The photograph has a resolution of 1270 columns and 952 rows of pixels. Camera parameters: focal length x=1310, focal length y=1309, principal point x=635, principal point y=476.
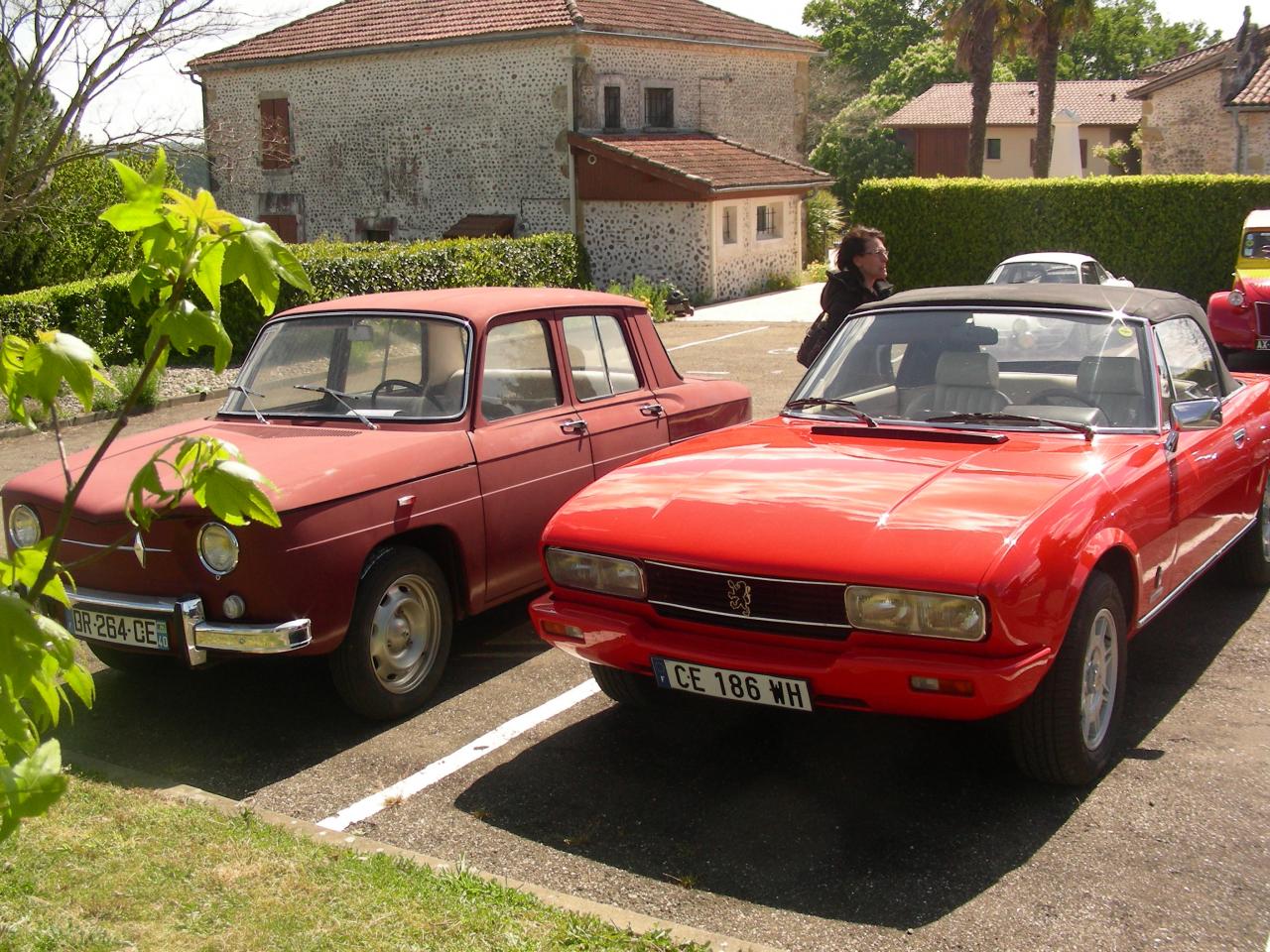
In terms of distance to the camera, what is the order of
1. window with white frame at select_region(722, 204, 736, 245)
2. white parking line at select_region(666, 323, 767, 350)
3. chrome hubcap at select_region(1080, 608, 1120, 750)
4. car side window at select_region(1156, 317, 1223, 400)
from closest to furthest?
chrome hubcap at select_region(1080, 608, 1120, 750) < car side window at select_region(1156, 317, 1223, 400) < white parking line at select_region(666, 323, 767, 350) < window with white frame at select_region(722, 204, 736, 245)

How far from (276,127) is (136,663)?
105 ft

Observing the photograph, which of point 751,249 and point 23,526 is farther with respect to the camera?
point 751,249

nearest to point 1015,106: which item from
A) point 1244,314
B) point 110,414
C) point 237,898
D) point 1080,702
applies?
point 1244,314

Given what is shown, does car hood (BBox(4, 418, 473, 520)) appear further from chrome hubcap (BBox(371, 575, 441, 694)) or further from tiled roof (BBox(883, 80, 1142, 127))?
tiled roof (BBox(883, 80, 1142, 127))

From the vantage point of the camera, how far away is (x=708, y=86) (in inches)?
1388

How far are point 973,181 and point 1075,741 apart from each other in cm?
2349

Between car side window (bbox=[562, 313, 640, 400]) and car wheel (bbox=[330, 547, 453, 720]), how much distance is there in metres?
1.61

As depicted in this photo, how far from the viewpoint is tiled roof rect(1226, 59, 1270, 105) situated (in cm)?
3384

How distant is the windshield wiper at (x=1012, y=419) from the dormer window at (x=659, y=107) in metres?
29.2

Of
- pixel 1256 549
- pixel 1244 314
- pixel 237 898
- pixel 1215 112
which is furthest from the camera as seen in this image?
pixel 1215 112

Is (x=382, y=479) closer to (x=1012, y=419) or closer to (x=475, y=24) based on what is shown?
(x=1012, y=419)

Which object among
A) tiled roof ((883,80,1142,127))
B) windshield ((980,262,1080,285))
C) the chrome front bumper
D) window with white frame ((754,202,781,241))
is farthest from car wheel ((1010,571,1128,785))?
tiled roof ((883,80,1142,127))

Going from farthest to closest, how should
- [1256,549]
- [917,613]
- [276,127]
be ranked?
1. [276,127]
2. [1256,549]
3. [917,613]

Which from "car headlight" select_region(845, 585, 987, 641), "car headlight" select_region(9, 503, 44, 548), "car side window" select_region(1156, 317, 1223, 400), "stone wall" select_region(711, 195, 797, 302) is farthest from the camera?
"stone wall" select_region(711, 195, 797, 302)
